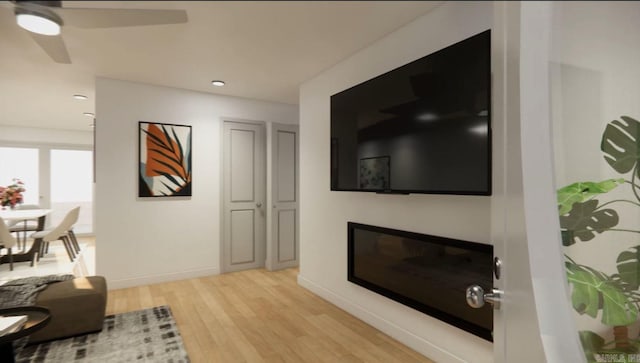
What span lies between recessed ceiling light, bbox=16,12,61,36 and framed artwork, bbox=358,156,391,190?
1353 millimetres

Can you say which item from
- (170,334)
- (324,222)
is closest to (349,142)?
(324,222)

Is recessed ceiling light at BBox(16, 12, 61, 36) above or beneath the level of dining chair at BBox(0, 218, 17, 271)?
above

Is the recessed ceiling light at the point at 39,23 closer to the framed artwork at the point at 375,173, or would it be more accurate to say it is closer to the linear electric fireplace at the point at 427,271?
the framed artwork at the point at 375,173

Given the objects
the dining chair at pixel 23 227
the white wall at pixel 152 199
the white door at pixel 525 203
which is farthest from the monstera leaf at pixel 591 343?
the dining chair at pixel 23 227

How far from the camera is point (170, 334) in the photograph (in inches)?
104

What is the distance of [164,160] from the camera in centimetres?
404

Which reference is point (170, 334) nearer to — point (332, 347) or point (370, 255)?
point (332, 347)

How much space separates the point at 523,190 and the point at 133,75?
3.78 metres

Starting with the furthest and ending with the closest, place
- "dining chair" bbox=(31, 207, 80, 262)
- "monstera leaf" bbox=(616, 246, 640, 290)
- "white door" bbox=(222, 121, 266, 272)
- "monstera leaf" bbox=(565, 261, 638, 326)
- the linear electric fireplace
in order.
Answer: "dining chair" bbox=(31, 207, 80, 262)
"white door" bbox=(222, 121, 266, 272)
the linear electric fireplace
"monstera leaf" bbox=(616, 246, 640, 290)
"monstera leaf" bbox=(565, 261, 638, 326)

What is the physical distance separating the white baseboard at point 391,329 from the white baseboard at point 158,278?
1617mm

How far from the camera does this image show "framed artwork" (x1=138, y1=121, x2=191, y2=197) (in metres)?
3.92

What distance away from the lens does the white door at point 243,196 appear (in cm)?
451

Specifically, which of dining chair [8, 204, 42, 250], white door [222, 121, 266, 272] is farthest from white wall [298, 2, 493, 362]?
dining chair [8, 204, 42, 250]

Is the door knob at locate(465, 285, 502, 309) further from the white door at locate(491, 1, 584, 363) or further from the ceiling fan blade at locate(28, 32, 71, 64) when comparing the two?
the ceiling fan blade at locate(28, 32, 71, 64)
